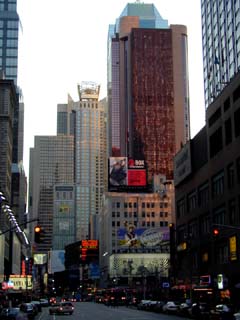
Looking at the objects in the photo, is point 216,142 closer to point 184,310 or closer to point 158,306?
point 158,306

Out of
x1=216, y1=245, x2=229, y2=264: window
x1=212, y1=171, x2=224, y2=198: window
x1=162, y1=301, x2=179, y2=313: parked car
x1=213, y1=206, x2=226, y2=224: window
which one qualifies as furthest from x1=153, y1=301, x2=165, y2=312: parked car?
x1=212, y1=171, x2=224, y2=198: window

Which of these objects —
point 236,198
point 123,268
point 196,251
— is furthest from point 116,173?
point 236,198

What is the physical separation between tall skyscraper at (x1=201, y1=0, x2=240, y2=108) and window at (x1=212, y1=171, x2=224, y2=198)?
531 inches

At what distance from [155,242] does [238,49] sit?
81.3m

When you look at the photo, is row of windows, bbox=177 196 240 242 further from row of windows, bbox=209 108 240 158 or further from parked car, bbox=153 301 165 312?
parked car, bbox=153 301 165 312

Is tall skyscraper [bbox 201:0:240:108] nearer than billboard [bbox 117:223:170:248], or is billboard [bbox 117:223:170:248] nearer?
tall skyscraper [bbox 201:0:240:108]

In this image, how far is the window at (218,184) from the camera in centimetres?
8178

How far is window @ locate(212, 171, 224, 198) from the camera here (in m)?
81.8

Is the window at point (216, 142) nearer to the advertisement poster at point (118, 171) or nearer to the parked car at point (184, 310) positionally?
the parked car at point (184, 310)

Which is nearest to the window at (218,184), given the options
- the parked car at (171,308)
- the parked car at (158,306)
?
the parked car at (158,306)

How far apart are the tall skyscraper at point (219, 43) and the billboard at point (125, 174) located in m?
72.0

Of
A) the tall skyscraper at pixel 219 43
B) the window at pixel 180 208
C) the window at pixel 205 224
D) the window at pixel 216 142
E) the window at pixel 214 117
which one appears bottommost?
the window at pixel 205 224

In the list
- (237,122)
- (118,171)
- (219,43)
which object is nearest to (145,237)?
(118,171)

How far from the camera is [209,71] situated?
376 ft
